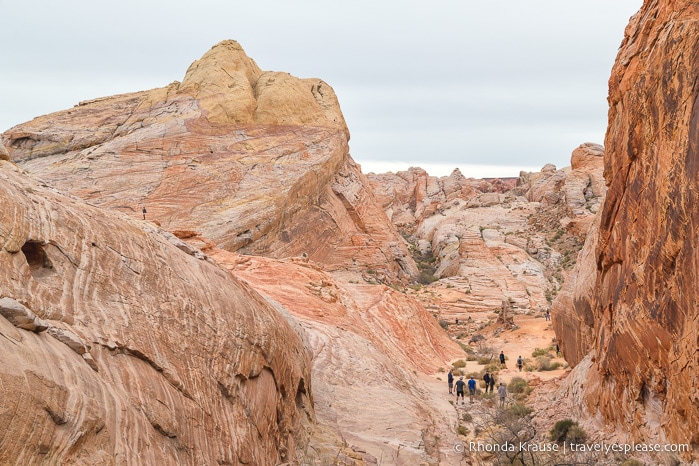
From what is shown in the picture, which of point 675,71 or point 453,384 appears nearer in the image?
point 675,71

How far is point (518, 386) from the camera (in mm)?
21719

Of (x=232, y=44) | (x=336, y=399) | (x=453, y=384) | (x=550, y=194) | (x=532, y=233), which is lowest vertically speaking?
(x=453, y=384)

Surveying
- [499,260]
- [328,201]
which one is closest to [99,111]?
[328,201]

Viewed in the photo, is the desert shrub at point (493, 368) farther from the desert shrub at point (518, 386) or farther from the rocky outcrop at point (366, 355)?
the desert shrub at point (518, 386)

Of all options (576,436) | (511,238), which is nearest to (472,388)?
(576,436)

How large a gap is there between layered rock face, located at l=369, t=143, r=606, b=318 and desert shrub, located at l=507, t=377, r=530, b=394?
19473 millimetres

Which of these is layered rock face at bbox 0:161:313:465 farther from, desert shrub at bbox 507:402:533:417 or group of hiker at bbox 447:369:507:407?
group of hiker at bbox 447:369:507:407

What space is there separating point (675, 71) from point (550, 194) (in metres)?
58.8

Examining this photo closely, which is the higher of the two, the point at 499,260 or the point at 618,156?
the point at 618,156

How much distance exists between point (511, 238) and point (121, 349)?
181ft

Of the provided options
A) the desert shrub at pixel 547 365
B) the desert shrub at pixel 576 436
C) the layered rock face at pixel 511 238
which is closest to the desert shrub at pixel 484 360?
the desert shrub at pixel 547 365

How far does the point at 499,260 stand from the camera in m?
52.8

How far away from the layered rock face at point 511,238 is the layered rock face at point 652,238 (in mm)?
28158

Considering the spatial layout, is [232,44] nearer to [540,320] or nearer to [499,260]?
[499,260]
